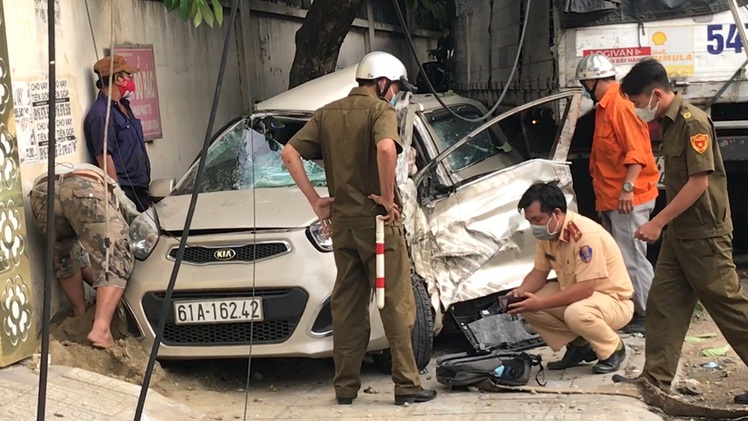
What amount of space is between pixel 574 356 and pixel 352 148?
1830mm

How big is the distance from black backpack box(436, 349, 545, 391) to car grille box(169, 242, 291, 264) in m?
1.10

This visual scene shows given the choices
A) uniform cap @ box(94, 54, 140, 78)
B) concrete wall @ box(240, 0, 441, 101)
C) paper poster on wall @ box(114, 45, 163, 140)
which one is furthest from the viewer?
concrete wall @ box(240, 0, 441, 101)

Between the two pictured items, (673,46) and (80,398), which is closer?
A: (80,398)

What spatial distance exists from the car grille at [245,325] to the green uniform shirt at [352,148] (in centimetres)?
56

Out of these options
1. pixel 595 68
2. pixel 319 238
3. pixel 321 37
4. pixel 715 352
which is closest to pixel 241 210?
pixel 319 238

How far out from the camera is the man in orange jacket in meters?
6.04

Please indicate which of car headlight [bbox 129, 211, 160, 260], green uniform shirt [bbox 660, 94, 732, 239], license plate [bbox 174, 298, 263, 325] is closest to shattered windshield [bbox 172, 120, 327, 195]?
car headlight [bbox 129, 211, 160, 260]

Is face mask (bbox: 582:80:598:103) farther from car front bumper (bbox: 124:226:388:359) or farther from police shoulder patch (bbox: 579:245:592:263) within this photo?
car front bumper (bbox: 124:226:388:359)

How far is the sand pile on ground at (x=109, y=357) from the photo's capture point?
5.15m

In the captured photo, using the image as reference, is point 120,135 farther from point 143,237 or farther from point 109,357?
point 109,357

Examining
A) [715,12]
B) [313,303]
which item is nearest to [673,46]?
[715,12]

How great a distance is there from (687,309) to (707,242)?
0.42 meters

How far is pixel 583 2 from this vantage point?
666 centimetres

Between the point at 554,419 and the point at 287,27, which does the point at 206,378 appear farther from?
the point at 287,27
